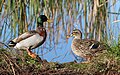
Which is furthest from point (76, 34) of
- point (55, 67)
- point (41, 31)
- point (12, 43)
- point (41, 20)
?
point (55, 67)

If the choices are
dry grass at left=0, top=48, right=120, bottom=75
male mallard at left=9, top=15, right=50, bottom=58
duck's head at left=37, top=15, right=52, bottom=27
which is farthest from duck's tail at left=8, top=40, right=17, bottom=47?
dry grass at left=0, top=48, right=120, bottom=75

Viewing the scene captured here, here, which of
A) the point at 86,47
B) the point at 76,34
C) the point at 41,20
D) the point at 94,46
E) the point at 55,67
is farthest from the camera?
the point at 41,20

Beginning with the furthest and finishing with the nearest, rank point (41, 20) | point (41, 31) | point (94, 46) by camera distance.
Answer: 1. point (41, 20)
2. point (41, 31)
3. point (94, 46)

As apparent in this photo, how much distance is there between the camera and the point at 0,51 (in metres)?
3.56

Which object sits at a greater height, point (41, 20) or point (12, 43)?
point (41, 20)

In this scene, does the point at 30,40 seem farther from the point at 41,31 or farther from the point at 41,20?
the point at 41,20

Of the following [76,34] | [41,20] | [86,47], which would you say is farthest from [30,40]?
[86,47]

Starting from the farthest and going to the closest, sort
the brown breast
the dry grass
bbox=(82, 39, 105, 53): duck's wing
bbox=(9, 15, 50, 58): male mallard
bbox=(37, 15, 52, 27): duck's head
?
1. bbox=(37, 15, 52, 27): duck's head
2. the brown breast
3. bbox=(9, 15, 50, 58): male mallard
4. bbox=(82, 39, 105, 53): duck's wing
5. the dry grass

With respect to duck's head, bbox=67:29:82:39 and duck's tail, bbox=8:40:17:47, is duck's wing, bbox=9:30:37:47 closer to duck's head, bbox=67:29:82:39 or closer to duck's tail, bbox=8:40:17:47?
duck's tail, bbox=8:40:17:47

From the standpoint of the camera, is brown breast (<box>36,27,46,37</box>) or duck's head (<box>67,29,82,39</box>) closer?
duck's head (<box>67,29,82,39</box>)

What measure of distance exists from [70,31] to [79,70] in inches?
68.9

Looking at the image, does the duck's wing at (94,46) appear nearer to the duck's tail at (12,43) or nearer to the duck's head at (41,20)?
the duck's tail at (12,43)

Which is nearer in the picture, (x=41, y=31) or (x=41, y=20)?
(x=41, y=31)

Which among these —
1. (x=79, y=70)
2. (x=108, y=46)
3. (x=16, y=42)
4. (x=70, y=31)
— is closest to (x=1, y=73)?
(x=79, y=70)
